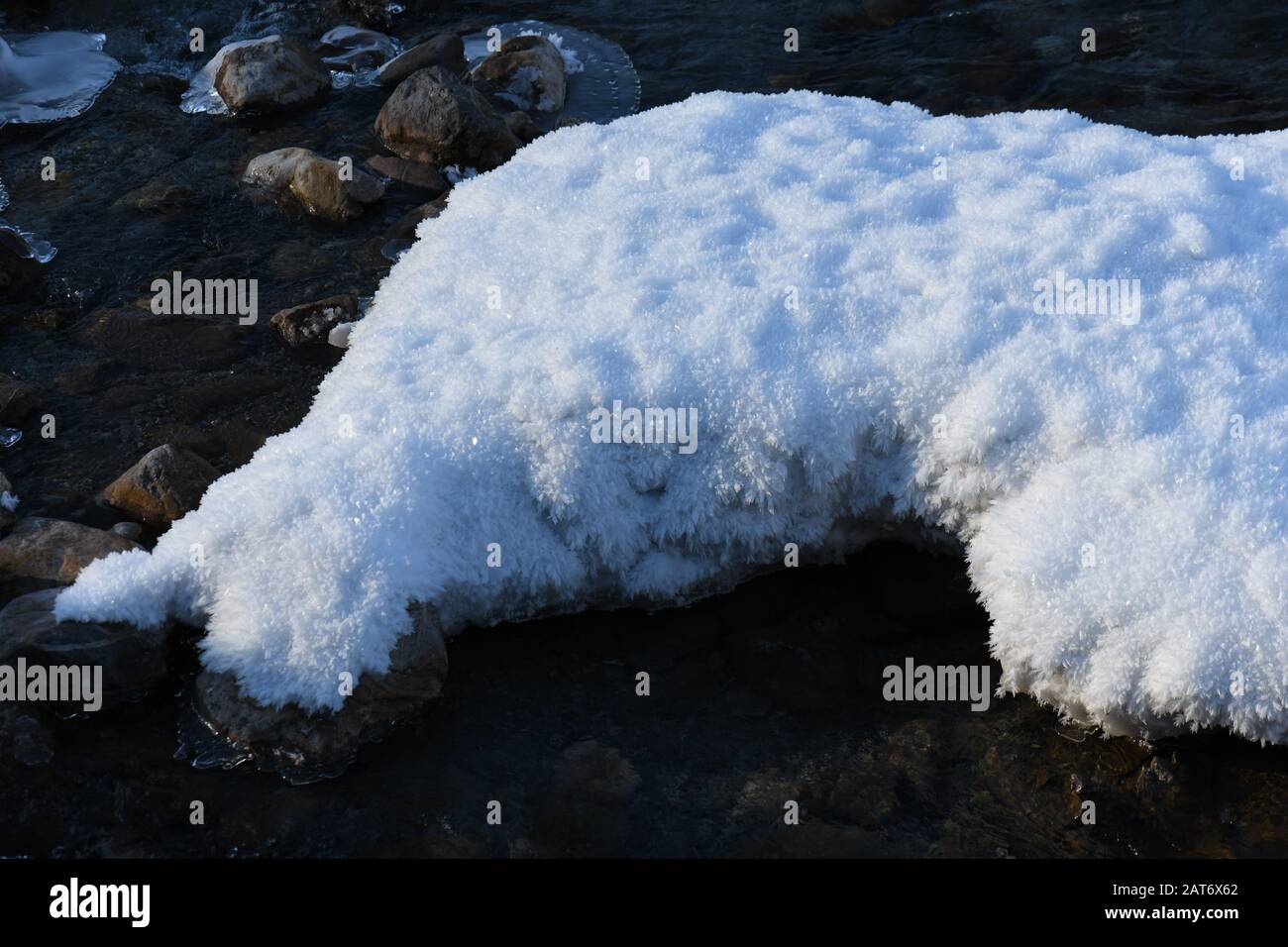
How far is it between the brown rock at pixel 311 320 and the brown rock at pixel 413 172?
191cm

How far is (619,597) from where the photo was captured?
624 cm

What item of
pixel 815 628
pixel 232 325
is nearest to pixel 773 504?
pixel 815 628

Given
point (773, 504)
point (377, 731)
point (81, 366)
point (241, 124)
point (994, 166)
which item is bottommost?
point (377, 731)

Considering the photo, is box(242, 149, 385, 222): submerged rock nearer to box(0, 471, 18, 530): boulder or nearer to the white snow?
the white snow

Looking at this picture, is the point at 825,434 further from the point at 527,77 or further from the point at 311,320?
the point at 527,77

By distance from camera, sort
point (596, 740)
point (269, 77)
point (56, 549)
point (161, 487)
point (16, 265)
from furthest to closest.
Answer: point (269, 77) → point (16, 265) → point (161, 487) → point (56, 549) → point (596, 740)

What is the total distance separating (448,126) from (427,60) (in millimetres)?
1989

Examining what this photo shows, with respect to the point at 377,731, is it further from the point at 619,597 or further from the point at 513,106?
the point at 513,106

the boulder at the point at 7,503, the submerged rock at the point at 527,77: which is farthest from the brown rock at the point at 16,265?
the submerged rock at the point at 527,77

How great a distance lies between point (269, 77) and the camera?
441 inches

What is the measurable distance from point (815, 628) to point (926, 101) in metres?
6.36

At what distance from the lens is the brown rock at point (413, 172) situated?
9984 mm

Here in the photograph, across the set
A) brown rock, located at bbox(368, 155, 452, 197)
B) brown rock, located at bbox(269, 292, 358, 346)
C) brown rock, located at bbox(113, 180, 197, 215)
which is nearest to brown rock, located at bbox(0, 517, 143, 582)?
brown rock, located at bbox(269, 292, 358, 346)

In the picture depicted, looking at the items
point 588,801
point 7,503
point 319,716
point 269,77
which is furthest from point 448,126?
point 588,801
